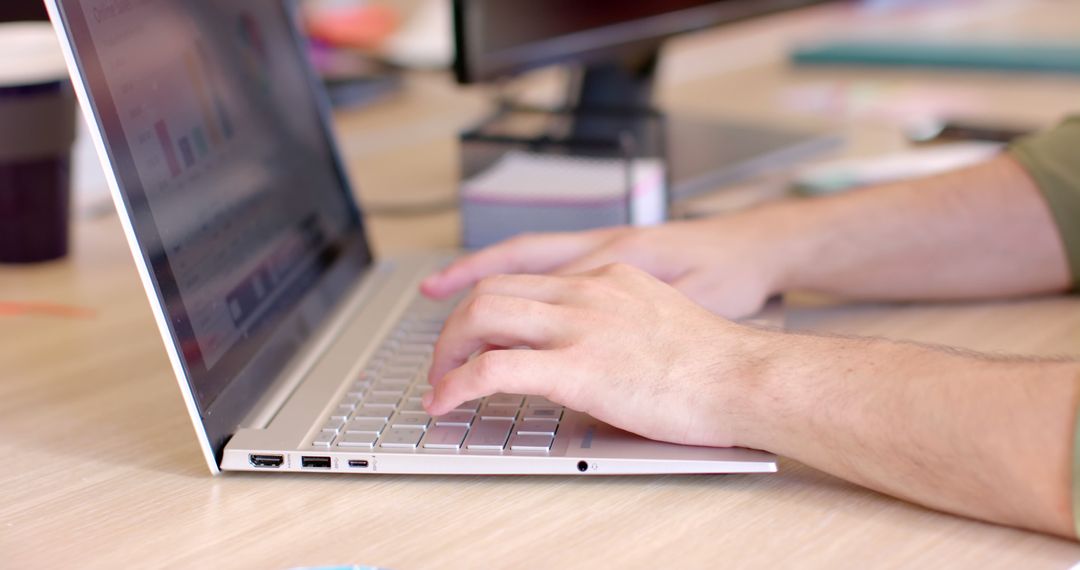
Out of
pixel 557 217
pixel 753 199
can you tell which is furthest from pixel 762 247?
pixel 753 199

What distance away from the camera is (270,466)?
0.66 m

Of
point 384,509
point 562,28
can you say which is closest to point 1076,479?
point 384,509

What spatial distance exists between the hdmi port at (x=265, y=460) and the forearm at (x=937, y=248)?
43cm

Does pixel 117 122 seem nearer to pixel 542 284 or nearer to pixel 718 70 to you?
pixel 542 284

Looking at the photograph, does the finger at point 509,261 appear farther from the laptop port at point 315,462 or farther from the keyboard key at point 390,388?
the laptop port at point 315,462

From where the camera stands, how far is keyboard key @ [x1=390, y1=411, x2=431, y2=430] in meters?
0.68

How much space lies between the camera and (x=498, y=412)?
70cm

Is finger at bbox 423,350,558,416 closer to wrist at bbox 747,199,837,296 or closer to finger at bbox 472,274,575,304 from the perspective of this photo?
finger at bbox 472,274,575,304

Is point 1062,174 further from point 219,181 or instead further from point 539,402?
point 219,181

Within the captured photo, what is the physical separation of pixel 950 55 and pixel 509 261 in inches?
48.5

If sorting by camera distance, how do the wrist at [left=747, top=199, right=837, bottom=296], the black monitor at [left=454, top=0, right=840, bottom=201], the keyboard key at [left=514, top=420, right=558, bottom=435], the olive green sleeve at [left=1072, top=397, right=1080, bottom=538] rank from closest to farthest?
the olive green sleeve at [left=1072, top=397, right=1080, bottom=538]
the keyboard key at [left=514, top=420, right=558, bottom=435]
the wrist at [left=747, top=199, right=837, bottom=296]
the black monitor at [left=454, top=0, right=840, bottom=201]

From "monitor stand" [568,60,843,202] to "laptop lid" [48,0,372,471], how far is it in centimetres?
37

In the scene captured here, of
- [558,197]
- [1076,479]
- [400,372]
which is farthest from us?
[558,197]

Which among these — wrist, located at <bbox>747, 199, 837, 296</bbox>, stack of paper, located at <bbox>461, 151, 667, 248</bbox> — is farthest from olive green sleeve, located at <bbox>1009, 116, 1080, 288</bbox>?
stack of paper, located at <bbox>461, 151, 667, 248</bbox>
